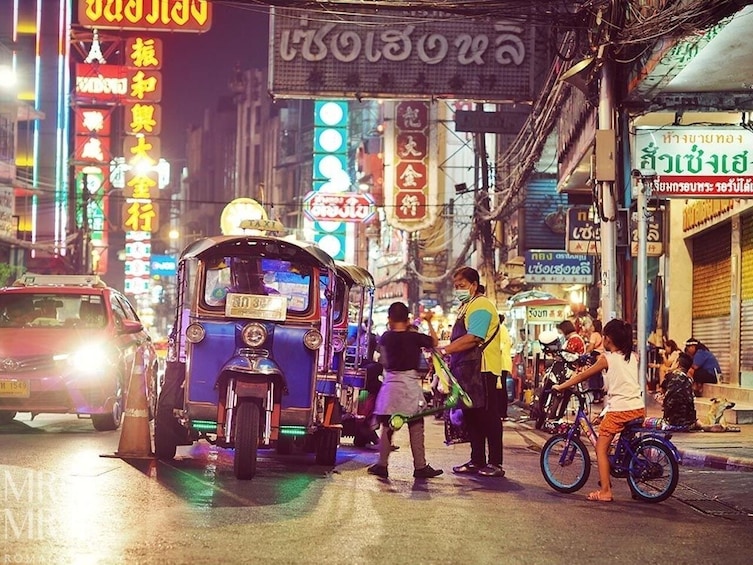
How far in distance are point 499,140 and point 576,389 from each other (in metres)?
39.9

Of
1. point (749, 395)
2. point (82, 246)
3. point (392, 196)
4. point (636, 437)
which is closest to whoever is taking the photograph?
point (636, 437)

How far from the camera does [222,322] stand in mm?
12133

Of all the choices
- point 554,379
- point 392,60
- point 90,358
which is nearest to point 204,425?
point 90,358

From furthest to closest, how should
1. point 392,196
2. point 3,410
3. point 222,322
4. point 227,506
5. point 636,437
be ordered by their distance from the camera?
point 392,196 < point 3,410 < point 222,322 < point 636,437 < point 227,506

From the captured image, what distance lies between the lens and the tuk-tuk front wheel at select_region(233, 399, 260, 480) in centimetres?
1122

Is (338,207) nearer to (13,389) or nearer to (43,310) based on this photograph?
(43,310)

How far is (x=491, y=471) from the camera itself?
12.5 m

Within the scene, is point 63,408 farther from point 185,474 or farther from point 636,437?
point 636,437

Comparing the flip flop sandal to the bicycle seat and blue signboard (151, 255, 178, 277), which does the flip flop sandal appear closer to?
the bicycle seat

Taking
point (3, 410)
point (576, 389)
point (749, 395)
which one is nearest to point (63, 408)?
point (3, 410)

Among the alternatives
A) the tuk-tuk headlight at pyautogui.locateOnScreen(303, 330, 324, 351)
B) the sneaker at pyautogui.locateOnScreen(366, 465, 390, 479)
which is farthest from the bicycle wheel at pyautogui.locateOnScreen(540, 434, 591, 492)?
the tuk-tuk headlight at pyautogui.locateOnScreen(303, 330, 324, 351)

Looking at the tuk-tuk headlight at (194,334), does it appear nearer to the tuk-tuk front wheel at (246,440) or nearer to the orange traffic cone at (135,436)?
the tuk-tuk front wheel at (246,440)

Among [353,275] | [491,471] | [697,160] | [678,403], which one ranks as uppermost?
[697,160]

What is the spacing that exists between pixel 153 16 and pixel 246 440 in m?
30.1
